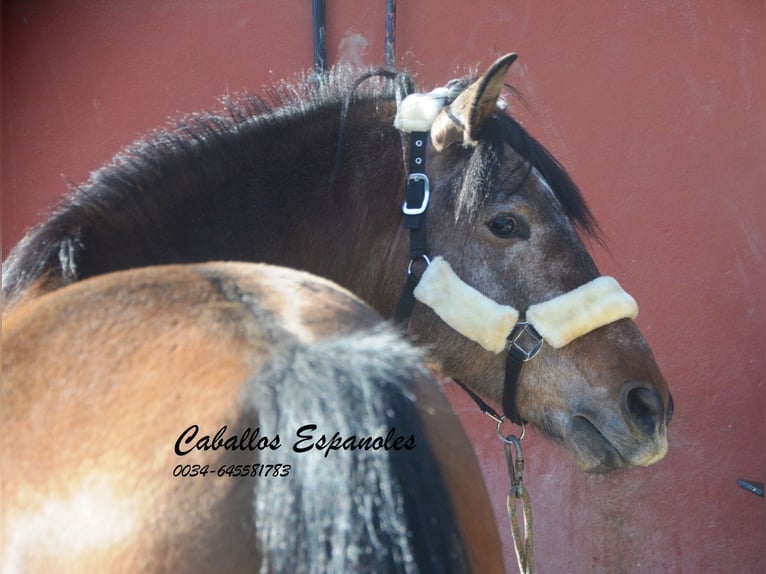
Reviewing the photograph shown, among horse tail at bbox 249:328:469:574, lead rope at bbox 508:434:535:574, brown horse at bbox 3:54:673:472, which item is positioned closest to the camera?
horse tail at bbox 249:328:469:574

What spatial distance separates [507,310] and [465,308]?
97 millimetres

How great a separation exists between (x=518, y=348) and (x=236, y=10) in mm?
2416

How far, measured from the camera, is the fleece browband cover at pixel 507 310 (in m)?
1.95

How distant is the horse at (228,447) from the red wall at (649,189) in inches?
102

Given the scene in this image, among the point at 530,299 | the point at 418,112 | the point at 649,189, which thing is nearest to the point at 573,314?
the point at 530,299

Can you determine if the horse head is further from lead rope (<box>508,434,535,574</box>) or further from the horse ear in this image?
lead rope (<box>508,434,535,574</box>)

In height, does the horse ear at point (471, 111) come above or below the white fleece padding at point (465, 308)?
above

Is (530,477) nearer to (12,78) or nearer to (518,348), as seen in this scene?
(518,348)

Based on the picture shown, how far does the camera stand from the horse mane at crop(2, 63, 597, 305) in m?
→ 1.73

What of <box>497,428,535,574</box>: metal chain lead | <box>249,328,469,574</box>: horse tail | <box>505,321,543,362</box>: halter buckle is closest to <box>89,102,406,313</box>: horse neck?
<box>505,321,543,362</box>: halter buckle

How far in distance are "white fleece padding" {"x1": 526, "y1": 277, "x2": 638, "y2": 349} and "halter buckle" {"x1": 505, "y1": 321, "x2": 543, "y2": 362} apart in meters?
0.02

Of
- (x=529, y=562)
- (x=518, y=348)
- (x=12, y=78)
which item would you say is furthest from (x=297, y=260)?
(x=12, y=78)

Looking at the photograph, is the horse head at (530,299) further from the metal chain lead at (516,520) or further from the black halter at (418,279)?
the metal chain lead at (516,520)

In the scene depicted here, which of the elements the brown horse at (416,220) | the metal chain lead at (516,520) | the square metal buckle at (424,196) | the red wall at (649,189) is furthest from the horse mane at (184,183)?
the red wall at (649,189)
